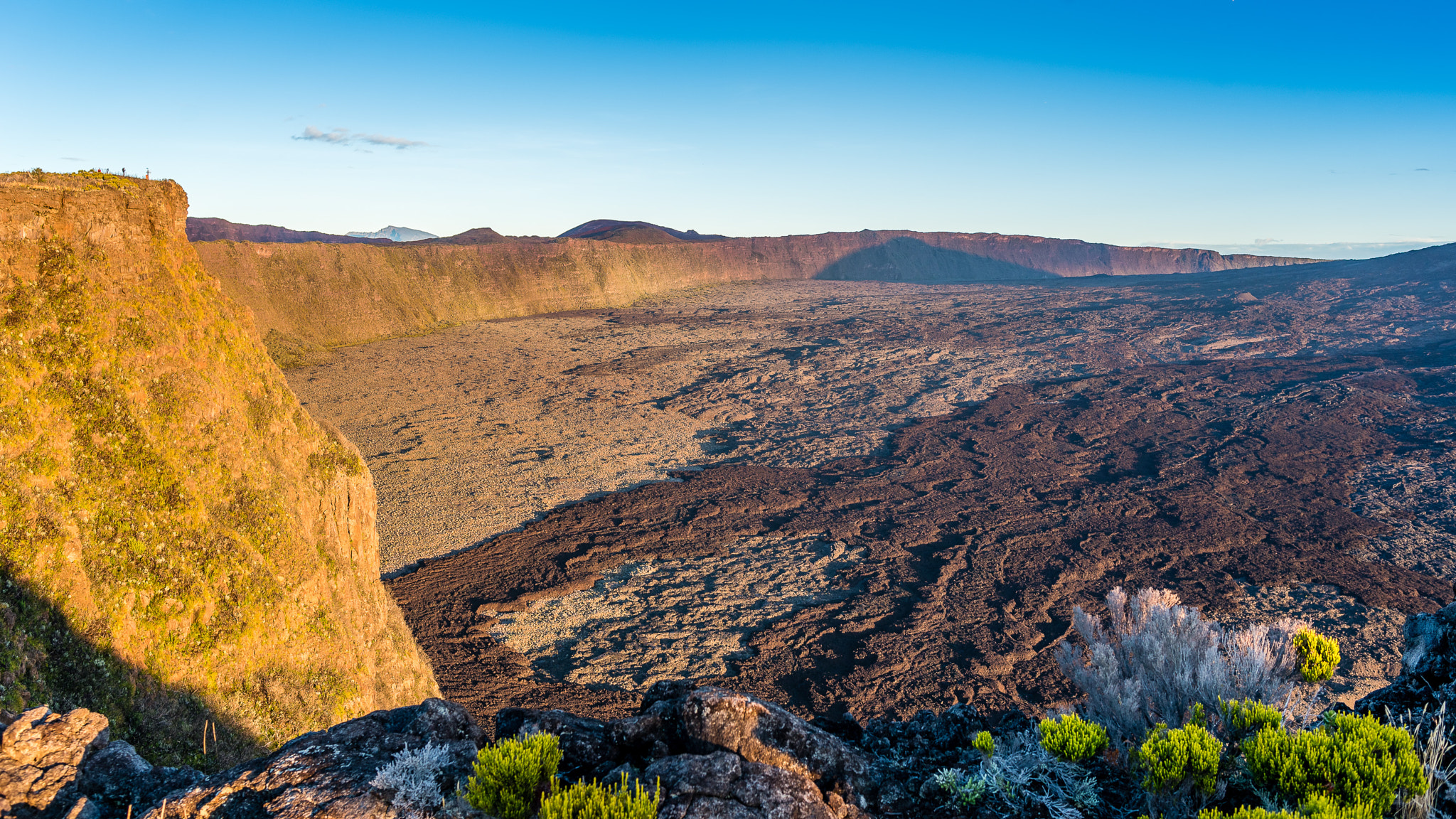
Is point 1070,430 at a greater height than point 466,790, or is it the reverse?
point 466,790

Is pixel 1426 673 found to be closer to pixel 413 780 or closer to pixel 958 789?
pixel 958 789

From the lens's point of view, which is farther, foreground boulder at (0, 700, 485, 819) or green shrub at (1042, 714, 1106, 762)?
green shrub at (1042, 714, 1106, 762)

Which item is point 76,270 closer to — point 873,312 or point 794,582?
point 794,582

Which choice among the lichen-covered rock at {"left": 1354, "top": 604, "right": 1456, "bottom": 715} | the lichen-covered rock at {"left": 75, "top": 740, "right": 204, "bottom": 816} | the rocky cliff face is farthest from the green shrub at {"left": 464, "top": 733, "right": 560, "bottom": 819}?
the rocky cliff face

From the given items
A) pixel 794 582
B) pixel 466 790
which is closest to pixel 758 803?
pixel 466 790

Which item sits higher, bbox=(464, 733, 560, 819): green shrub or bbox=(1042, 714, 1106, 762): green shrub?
bbox=(464, 733, 560, 819): green shrub

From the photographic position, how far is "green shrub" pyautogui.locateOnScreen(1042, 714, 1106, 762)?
158 inches

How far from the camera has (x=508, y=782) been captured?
311cm

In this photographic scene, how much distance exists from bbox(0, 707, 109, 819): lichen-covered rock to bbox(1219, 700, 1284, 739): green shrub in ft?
19.1

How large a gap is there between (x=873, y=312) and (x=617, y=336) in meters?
16.0

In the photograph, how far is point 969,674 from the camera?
31.8 ft

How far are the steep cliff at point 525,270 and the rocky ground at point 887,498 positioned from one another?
4360 millimetres

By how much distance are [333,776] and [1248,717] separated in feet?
16.0

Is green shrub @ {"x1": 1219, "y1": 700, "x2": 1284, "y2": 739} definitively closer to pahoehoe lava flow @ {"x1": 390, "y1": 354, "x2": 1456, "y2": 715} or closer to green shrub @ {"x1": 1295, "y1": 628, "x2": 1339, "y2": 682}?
green shrub @ {"x1": 1295, "y1": 628, "x2": 1339, "y2": 682}
